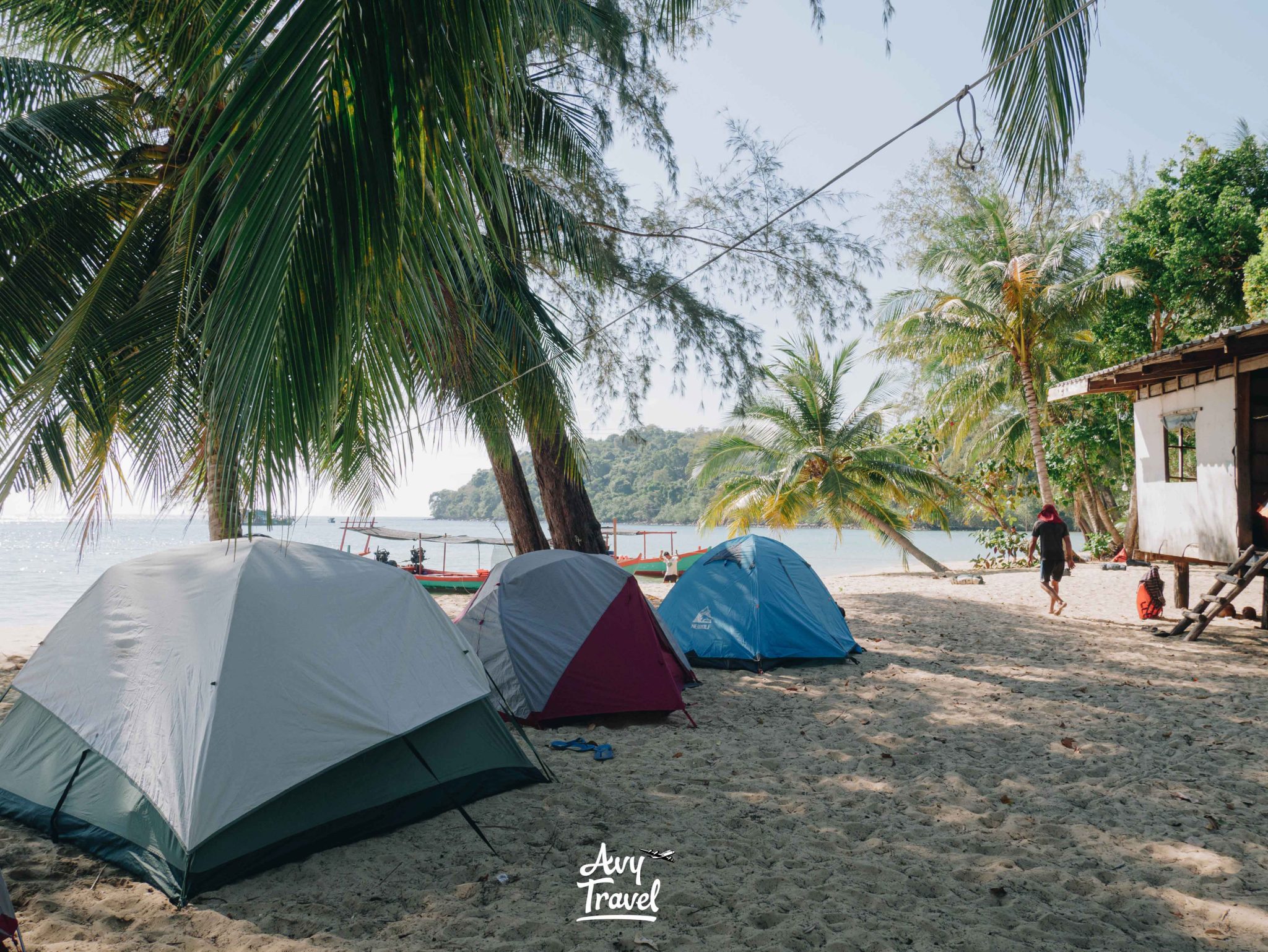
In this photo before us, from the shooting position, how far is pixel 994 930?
2.99 m

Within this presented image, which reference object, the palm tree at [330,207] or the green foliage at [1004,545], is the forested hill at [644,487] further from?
the palm tree at [330,207]

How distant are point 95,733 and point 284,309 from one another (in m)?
2.99

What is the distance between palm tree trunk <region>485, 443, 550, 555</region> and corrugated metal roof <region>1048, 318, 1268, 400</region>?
23.0 feet

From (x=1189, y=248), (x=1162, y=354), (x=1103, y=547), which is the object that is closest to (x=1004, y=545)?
(x=1103, y=547)

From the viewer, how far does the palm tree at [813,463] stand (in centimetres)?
1714

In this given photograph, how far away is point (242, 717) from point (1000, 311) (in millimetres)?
17249

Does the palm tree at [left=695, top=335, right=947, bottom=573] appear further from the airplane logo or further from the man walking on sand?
the airplane logo

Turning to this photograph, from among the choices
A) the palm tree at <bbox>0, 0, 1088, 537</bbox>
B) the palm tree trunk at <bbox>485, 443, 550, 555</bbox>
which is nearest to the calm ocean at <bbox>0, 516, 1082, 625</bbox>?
the palm tree trunk at <bbox>485, 443, 550, 555</bbox>

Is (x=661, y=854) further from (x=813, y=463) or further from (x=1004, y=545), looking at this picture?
(x=1004, y=545)

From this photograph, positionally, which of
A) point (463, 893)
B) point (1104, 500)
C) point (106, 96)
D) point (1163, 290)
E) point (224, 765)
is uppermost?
point (1163, 290)

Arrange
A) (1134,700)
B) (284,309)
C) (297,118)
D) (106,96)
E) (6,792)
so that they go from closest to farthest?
1. (297,118)
2. (284,309)
3. (6,792)
4. (106,96)
5. (1134,700)

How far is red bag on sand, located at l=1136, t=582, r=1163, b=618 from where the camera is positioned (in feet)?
32.3

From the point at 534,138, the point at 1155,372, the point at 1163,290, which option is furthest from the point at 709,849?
the point at 1163,290

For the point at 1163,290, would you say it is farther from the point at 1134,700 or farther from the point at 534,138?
the point at 534,138
